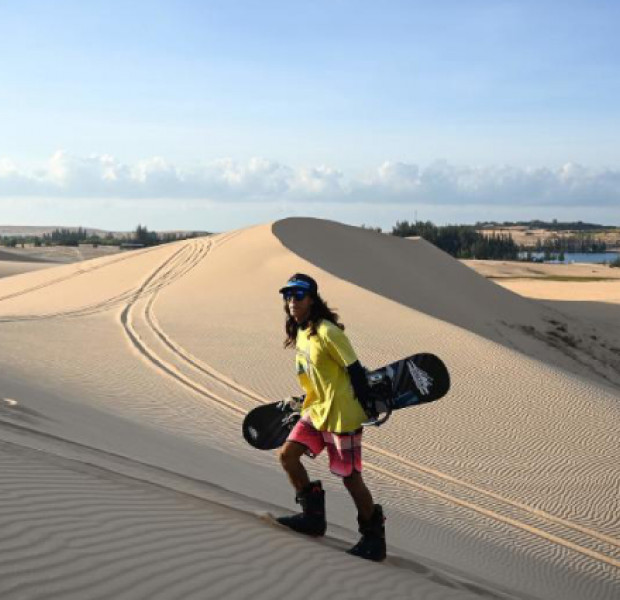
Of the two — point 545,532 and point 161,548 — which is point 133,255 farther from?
point 161,548

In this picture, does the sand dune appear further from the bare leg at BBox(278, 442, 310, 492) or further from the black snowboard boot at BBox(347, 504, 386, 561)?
the bare leg at BBox(278, 442, 310, 492)

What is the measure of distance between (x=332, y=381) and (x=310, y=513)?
40.9 inches

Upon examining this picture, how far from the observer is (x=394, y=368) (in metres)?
5.81

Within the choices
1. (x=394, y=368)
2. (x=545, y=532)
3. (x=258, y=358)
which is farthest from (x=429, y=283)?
(x=394, y=368)

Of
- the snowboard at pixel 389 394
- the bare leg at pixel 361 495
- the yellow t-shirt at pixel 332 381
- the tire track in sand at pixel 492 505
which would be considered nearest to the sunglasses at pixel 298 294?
the yellow t-shirt at pixel 332 381

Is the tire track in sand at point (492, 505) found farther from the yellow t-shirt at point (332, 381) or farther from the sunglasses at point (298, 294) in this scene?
the sunglasses at point (298, 294)

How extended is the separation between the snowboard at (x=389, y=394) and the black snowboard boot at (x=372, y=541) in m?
0.66

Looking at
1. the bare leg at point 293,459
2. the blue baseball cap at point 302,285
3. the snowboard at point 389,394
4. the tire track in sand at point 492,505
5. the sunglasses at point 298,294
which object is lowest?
the tire track in sand at point 492,505

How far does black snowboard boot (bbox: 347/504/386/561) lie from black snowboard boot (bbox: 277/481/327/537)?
318mm

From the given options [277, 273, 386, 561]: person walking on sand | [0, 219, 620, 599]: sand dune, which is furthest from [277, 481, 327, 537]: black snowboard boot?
[0, 219, 620, 599]: sand dune

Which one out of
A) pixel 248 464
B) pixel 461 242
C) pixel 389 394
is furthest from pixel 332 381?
pixel 461 242

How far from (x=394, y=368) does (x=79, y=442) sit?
3475 millimetres

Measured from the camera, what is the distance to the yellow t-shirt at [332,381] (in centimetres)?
521

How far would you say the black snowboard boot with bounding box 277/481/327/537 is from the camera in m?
5.62
